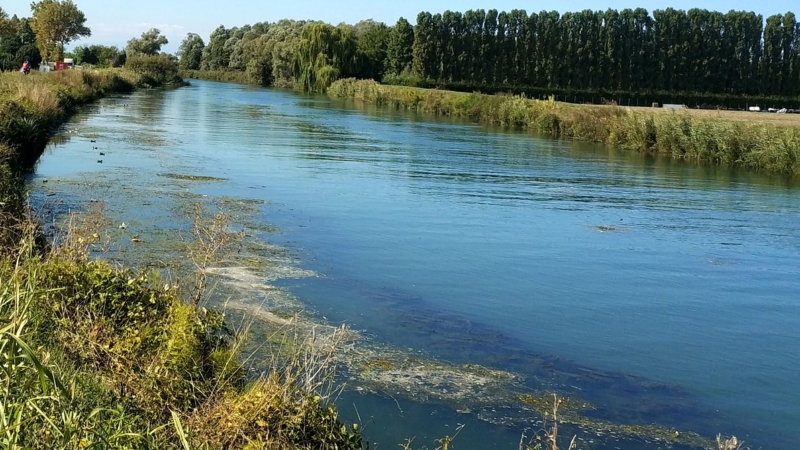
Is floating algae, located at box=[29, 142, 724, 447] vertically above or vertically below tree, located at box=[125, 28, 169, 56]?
below

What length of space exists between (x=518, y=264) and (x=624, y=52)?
69734 mm

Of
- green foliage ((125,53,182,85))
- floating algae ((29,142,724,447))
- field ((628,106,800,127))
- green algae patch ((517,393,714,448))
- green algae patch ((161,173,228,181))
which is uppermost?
green foliage ((125,53,182,85))

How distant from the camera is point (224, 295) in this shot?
1109 centimetres

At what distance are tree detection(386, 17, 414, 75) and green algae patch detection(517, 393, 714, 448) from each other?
78134 mm

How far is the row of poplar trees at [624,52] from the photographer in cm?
7912

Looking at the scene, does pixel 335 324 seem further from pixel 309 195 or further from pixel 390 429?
pixel 309 195

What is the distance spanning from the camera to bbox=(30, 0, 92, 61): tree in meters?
Result: 76.4

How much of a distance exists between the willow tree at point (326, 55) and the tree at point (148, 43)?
47.3 m

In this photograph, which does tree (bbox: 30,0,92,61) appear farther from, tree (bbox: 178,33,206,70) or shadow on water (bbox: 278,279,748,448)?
shadow on water (bbox: 278,279,748,448)

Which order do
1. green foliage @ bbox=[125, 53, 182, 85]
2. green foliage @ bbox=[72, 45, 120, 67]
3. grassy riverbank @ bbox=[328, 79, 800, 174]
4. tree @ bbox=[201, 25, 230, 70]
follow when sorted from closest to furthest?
grassy riverbank @ bbox=[328, 79, 800, 174] → green foliage @ bbox=[125, 53, 182, 85] → green foliage @ bbox=[72, 45, 120, 67] → tree @ bbox=[201, 25, 230, 70]

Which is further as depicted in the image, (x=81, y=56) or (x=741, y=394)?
(x=81, y=56)

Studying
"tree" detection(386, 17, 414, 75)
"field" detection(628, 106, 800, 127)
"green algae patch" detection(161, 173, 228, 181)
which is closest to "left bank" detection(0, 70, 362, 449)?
"green algae patch" detection(161, 173, 228, 181)

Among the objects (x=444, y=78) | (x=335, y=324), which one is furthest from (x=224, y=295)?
(x=444, y=78)

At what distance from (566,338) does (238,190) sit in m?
11.5
